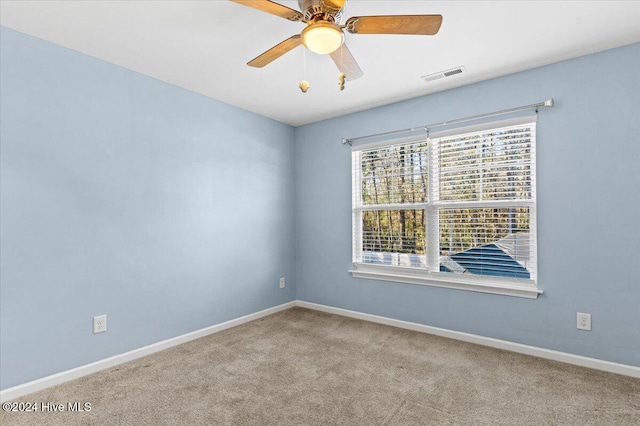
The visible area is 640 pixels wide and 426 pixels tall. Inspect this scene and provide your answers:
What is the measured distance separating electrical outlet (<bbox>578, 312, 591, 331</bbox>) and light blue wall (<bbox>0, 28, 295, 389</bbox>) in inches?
121

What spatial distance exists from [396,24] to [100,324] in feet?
9.57

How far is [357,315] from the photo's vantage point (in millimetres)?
3877

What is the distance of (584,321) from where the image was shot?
259cm

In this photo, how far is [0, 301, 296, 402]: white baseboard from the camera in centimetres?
220

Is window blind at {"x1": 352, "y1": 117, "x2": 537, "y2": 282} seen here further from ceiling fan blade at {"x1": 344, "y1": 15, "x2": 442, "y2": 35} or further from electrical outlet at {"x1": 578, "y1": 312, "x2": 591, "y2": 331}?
ceiling fan blade at {"x1": 344, "y1": 15, "x2": 442, "y2": 35}

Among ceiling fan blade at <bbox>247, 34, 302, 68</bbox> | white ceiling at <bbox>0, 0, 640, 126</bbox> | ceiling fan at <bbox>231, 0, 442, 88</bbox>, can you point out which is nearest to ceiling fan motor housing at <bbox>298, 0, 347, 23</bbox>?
ceiling fan at <bbox>231, 0, 442, 88</bbox>

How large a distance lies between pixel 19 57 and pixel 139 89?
0.79 metres

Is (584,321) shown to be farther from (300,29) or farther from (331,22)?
(300,29)

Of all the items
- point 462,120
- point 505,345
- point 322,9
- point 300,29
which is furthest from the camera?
point 462,120

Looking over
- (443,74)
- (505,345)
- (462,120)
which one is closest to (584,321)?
(505,345)

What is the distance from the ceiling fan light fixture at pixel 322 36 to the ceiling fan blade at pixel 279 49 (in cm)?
16

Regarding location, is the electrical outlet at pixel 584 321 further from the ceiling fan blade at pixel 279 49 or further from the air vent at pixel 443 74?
the ceiling fan blade at pixel 279 49

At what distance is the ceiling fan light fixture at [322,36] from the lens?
1.58 meters

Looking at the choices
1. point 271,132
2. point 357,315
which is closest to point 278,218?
point 271,132
